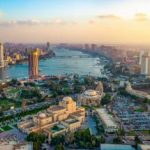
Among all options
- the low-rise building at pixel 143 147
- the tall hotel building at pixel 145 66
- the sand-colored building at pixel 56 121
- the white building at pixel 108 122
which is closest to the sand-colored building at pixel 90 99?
the white building at pixel 108 122

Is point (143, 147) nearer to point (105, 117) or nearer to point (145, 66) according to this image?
point (105, 117)

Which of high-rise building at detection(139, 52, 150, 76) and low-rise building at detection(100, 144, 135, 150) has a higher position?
high-rise building at detection(139, 52, 150, 76)

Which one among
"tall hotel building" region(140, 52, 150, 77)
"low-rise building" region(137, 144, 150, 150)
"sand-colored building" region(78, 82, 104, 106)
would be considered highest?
"tall hotel building" region(140, 52, 150, 77)

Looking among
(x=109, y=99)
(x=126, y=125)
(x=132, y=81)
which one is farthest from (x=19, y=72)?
(x=126, y=125)

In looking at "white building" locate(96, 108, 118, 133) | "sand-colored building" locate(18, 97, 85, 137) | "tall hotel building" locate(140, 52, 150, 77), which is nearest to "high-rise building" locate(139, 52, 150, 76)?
"tall hotel building" locate(140, 52, 150, 77)

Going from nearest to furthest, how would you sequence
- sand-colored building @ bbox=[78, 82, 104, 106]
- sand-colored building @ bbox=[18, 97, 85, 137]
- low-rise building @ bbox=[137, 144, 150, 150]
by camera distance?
low-rise building @ bbox=[137, 144, 150, 150] → sand-colored building @ bbox=[18, 97, 85, 137] → sand-colored building @ bbox=[78, 82, 104, 106]

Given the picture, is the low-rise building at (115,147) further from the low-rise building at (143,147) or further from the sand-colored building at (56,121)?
the sand-colored building at (56,121)

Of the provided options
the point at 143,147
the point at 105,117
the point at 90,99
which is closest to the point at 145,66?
the point at 90,99

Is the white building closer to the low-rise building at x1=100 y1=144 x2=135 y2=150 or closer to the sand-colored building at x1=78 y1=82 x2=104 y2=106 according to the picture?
the low-rise building at x1=100 y1=144 x2=135 y2=150
